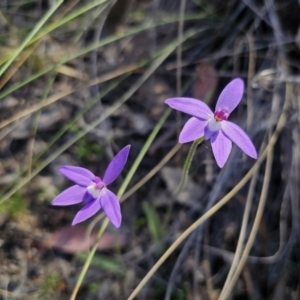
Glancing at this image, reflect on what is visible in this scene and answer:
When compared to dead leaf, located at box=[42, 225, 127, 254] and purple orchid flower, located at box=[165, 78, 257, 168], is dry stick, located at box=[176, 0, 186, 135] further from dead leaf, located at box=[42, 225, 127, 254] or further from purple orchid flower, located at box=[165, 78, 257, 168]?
purple orchid flower, located at box=[165, 78, 257, 168]

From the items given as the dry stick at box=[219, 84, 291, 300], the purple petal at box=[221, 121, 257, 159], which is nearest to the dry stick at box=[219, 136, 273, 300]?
the dry stick at box=[219, 84, 291, 300]

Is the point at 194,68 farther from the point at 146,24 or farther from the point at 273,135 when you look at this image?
the point at 273,135

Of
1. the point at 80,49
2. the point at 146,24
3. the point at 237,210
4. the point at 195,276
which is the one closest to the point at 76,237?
the point at 195,276

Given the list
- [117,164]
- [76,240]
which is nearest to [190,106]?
[117,164]

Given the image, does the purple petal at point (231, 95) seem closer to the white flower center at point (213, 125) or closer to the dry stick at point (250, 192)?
the white flower center at point (213, 125)

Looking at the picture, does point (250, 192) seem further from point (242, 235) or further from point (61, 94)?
point (61, 94)

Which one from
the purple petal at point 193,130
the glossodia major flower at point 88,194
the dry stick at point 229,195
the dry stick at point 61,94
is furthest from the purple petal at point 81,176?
the dry stick at point 61,94
